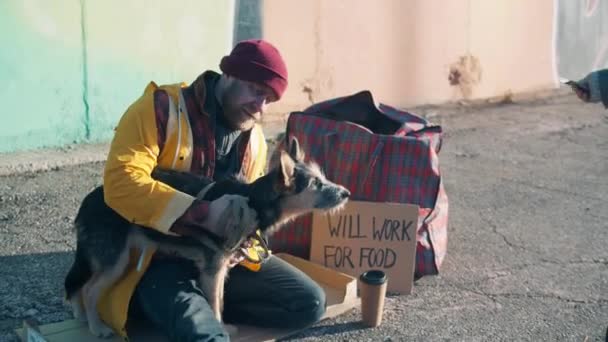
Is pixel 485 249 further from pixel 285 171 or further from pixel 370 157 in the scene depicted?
pixel 285 171

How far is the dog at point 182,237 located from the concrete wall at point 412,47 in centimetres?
530

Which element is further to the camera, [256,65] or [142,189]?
[256,65]

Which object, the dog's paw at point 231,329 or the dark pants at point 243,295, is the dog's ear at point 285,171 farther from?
the dog's paw at point 231,329

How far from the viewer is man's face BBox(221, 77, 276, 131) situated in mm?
3697

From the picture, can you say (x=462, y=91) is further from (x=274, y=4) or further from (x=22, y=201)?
(x=22, y=201)

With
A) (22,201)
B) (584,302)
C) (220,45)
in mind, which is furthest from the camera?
(220,45)

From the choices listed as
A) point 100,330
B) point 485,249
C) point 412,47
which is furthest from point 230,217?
point 412,47

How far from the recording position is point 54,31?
24.1 feet

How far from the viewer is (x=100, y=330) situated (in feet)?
12.7

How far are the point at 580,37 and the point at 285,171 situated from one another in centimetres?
1012

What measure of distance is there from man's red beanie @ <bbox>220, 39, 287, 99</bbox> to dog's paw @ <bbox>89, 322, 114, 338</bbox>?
137 cm

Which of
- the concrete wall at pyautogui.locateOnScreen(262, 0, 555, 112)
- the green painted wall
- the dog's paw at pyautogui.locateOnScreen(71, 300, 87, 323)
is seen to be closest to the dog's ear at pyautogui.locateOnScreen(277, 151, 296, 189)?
the dog's paw at pyautogui.locateOnScreen(71, 300, 87, 323)

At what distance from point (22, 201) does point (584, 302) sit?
4136mm

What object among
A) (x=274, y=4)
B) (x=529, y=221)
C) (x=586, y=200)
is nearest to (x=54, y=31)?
(x=274, y=4)
